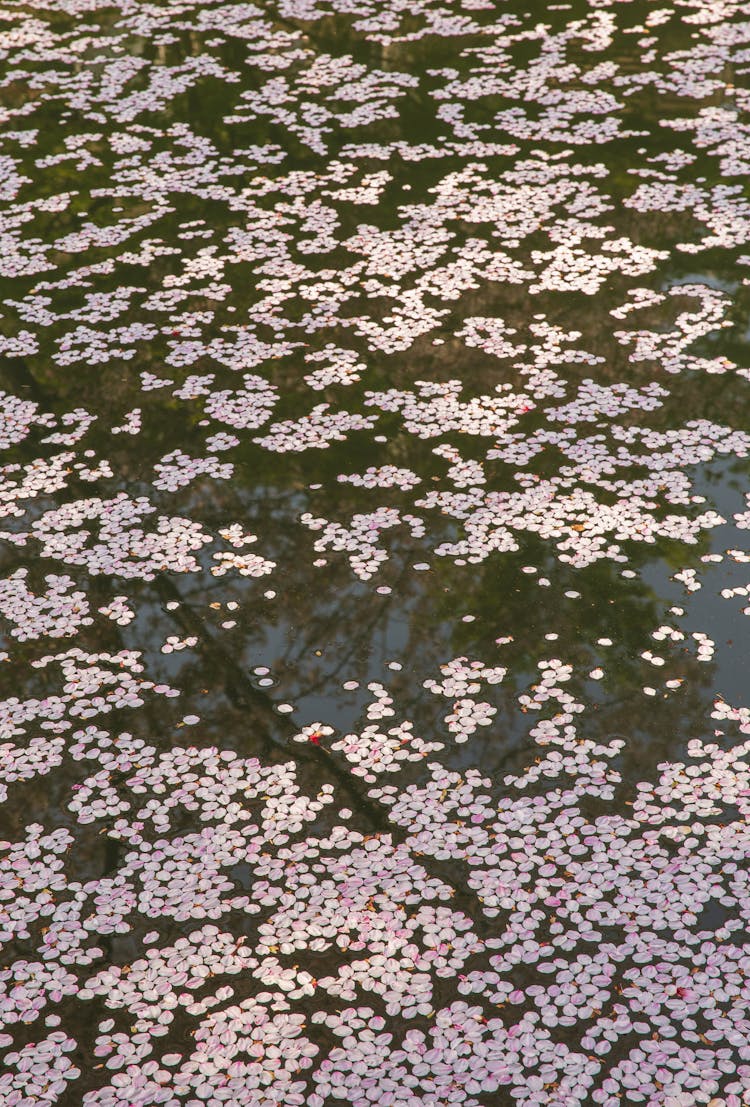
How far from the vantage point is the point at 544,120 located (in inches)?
436

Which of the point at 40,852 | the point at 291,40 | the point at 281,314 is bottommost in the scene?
the point at 40,852

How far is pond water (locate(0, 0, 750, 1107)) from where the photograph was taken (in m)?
4.46

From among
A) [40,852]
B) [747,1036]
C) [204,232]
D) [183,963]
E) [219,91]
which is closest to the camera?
[747,1036]

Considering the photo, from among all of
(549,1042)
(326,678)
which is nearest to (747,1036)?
(549,1042)

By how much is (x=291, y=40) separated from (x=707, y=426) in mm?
7887

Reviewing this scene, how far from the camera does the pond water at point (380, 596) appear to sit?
14.6ft

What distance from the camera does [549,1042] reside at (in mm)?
4285

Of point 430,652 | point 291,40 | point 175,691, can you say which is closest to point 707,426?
point 430,652

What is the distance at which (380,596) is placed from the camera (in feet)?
20.9

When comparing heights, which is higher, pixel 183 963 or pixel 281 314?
pixel 281 314

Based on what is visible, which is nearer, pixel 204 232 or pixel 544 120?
pixel 204 232

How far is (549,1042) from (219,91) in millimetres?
10193

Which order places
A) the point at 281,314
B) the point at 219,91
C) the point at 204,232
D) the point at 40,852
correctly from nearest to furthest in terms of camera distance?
the point at 40,852, the point at 281,314, the point at 204,232, the point at 219,91

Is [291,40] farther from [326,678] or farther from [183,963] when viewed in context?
[183,963]
